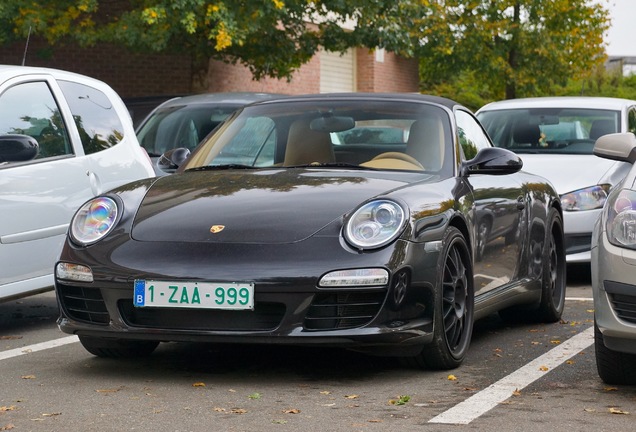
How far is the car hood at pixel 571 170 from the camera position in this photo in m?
10.8

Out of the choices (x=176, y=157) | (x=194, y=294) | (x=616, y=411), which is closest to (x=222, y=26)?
(x=176, y=157)

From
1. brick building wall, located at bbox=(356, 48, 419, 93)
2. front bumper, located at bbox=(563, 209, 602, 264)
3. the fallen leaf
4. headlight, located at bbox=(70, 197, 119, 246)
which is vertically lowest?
brick building wall, located at bbox=(356, 48, 419, 93)

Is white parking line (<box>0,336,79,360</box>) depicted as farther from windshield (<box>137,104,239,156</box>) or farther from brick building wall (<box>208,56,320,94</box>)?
brick building wall (<box>208,56,320,94</box>)

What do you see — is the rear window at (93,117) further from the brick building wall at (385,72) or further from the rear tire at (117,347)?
the brick building wall at (385,72)

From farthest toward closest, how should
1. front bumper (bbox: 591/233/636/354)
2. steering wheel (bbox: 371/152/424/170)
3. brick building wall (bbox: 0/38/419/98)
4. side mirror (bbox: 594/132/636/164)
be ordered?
brick building wall (bbox: 0/38/419/98) < steering wheel (bbox: 371/152/424/170) < side mirror (bbox: 594/132/636/164) < front bumper (bbox: 591/233/636/354)

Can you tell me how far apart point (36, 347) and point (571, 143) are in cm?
622

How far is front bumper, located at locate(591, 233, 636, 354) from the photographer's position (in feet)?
18.2

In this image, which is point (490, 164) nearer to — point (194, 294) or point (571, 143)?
point (194, 294)

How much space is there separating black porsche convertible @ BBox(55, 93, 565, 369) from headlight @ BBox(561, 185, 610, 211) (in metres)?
3.59

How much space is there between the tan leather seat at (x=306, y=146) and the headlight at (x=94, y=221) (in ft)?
3.63

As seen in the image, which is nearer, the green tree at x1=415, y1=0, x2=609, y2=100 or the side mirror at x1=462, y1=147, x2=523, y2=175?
the side mirror at x1=462, y1=147, x2=523, y2=175

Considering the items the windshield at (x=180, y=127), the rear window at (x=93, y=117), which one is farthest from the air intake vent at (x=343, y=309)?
the windshield at (x=180, y=127)

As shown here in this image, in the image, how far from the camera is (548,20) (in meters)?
31.6

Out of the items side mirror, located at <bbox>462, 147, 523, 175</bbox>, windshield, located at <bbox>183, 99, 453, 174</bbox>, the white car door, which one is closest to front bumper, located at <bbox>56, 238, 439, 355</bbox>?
side mirror, located at <bbox>462, 147, 523, 175</bbox>
